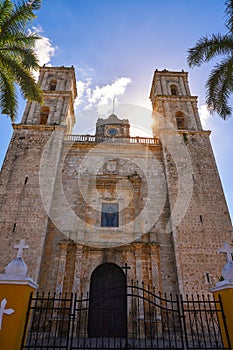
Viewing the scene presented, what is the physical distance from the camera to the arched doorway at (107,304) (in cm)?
991

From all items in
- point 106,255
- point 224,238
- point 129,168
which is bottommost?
point 106,255

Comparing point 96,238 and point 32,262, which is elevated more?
point 96,238

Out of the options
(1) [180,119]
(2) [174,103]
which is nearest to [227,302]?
(1) [180,119]

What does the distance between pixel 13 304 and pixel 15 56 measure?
8380 millimetres

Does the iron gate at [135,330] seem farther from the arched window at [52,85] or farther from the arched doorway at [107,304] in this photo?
the arched window at [52,85]

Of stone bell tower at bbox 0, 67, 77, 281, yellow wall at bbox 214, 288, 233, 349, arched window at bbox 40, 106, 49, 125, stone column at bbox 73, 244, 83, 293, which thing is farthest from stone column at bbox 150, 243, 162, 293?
arched window at bbox 40, 106, 49, 125

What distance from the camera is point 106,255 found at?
37.4 ft

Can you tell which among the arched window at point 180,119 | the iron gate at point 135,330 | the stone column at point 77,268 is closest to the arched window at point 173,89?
the arched window at point 180,119

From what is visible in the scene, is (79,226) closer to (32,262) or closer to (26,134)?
(32,262)

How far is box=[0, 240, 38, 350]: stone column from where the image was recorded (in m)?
4.45

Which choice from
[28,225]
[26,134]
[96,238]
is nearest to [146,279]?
[96,238]

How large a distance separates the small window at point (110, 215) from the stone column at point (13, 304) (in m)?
7.39

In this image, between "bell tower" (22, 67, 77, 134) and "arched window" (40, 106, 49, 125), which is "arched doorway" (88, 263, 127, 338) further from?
"arched window" (40, 106, 49, 125)

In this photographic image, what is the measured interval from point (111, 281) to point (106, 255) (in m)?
1.06
